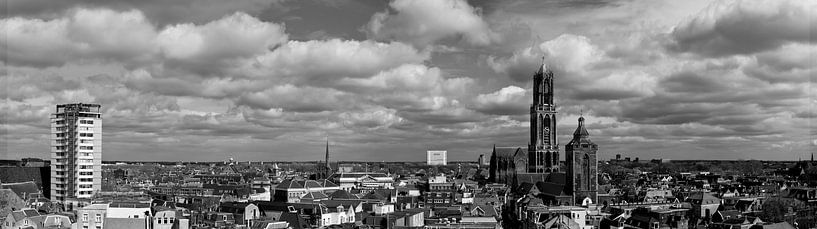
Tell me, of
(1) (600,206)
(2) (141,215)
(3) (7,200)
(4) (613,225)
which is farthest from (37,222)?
(1) (600,206)

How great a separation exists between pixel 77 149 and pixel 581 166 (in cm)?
8239

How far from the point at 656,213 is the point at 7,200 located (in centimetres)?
8466

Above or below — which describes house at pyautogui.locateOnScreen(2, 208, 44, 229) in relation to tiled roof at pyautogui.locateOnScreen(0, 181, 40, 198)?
below

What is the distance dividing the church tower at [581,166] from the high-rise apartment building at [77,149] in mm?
77619

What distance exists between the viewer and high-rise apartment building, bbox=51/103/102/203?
12694cm

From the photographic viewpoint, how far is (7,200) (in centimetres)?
10788

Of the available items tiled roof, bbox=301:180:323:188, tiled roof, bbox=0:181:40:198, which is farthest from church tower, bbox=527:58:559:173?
tiled roof, bbox=0:181:40:198

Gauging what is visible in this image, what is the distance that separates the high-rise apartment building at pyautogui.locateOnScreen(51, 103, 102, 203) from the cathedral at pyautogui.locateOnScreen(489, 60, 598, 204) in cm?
7424

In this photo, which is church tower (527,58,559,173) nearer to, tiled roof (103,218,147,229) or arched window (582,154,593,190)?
arched window (582,154,593,190)

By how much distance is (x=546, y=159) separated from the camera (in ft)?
546

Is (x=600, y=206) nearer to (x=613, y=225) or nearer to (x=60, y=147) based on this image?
(x=613, y=225)

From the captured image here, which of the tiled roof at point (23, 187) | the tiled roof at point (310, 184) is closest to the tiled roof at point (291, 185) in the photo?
the tiled roof at point (310, 184)

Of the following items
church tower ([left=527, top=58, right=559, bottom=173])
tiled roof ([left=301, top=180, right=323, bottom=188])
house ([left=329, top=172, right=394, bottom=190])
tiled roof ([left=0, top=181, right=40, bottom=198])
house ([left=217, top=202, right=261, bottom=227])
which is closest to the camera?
house ([left=217, top=202, right=261, bottom=227])

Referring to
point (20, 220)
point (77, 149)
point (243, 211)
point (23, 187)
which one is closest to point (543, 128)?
point (243, 211)
